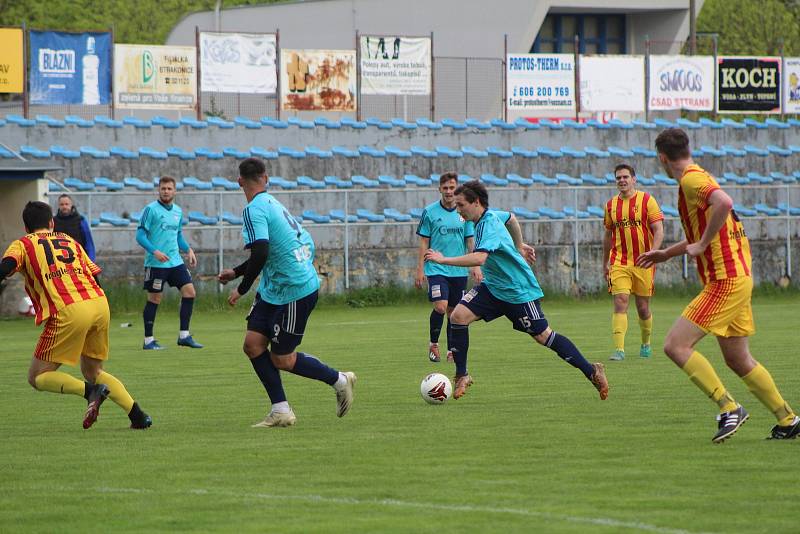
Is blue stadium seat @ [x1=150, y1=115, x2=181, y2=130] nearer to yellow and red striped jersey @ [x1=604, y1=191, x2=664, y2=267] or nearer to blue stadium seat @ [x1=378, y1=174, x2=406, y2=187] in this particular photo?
blue stadium seat @ [x1=378, y1=174, x2=406, y2=187]

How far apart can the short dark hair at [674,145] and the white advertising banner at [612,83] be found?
83.1 ft

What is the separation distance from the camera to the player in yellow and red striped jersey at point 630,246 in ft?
49.4

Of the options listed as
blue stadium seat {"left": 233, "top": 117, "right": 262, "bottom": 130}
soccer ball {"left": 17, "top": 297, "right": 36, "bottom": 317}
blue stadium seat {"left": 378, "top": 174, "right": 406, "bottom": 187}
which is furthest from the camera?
blue stadium seat {"left": 233, "top": 117, "right": 262, "bottom": 130}

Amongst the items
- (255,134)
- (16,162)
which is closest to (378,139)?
(255,134)

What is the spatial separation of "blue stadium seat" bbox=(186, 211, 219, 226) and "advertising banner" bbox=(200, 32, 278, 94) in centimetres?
491

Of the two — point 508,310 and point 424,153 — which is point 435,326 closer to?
point 508,310

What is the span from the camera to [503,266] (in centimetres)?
1096

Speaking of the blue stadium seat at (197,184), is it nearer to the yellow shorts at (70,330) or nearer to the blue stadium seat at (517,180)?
the blue stadium seat at (517,180)

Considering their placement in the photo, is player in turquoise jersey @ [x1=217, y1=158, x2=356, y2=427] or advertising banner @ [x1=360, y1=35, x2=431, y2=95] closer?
player in turquoise jersey @ [x1=217, y1=158, x2=356, y2=427]

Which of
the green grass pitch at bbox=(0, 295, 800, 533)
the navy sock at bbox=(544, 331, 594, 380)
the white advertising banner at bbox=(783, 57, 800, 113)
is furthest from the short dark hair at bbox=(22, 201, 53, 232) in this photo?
the white advertising banner at bbox=(783, 57, 800, 113)

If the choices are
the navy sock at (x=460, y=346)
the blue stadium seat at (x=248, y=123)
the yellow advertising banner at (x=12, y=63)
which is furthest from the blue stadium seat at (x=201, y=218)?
the navy sock at (x=460, y=346)

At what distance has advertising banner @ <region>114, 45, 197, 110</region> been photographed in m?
29.1

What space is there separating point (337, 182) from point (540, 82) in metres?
7.18

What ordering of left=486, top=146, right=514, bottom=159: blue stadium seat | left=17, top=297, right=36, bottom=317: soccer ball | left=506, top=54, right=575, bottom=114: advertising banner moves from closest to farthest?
left=17, top=297, right=36, bottom=317: soccer ball, left=486, top=146, right=514, bottom=159: blue stadium seat, left=506, top=54, right=575, bottom=114: advertising banner
